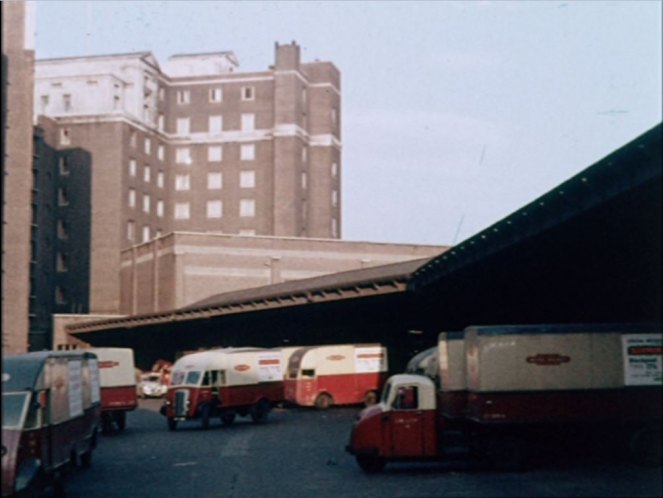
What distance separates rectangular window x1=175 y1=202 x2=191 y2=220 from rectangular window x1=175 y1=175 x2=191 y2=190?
1.95m

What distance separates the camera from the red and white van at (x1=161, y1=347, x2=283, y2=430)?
141 feet

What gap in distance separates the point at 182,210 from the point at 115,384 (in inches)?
3008

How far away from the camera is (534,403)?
2525cm

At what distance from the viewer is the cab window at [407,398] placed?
25516 mm

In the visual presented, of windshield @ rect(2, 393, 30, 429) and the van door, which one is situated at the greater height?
windshield @ rect(2, 393, 30, 429)

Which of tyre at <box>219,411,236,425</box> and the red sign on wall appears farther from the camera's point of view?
tyre at <box>219,411,236,425</box>

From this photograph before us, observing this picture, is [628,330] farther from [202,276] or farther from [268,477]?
[202,276]

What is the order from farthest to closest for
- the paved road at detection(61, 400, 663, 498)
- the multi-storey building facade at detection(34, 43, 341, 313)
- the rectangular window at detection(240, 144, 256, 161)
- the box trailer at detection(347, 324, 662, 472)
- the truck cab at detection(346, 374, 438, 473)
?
the rectangular window at detection(240, 144, 256, 161) < the multi-storey building facade at detection(34, 43, 341, 313) < the truck cab at detection(346, 374, 438, 473) < the box trailer at detection(347, 324, 662, 472) < the paved road at detection(61, 400, 663, 498)

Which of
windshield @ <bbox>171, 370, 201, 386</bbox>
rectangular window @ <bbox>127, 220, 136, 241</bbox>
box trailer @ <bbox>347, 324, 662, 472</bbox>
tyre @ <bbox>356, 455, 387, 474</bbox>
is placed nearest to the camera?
box trailer @ <bbox>347, 324, 662, 472</bbox>

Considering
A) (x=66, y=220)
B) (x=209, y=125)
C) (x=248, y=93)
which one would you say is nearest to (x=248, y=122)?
(x=248, y=93)

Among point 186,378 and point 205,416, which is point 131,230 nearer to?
point 186,378

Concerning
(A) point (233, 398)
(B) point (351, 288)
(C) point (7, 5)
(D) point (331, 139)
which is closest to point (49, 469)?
(A) point (233, 398)

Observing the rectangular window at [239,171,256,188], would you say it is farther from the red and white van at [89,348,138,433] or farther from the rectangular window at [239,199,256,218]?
the red and white van at [89,348,138,433]

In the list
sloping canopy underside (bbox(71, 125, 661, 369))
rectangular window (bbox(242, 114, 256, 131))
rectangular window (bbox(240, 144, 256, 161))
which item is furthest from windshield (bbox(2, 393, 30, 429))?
rectangular window (bbox(242, 114, 256, 131))
